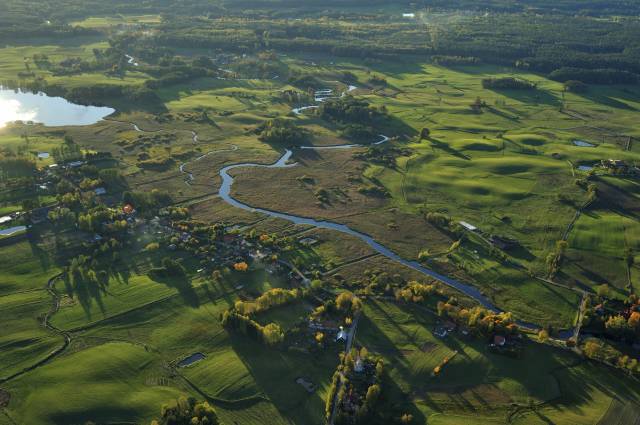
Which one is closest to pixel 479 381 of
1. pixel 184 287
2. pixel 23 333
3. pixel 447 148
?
pixel 184 287

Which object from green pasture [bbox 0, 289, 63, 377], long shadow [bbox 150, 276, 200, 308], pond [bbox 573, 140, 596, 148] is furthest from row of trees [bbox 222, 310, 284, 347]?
pond [bbox 573, 140, 596, 148]

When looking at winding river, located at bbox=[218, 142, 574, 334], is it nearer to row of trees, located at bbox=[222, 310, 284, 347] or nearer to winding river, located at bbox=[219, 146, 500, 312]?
winding river, located at bbox=[219, 146, 500, 312]

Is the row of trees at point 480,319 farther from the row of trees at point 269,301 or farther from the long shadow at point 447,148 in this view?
the long shadow at point 447,148

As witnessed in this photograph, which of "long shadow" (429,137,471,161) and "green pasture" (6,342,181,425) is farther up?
"long shadow" (429,137,471,161)

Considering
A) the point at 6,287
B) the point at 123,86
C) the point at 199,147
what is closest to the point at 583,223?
the point at 199,147

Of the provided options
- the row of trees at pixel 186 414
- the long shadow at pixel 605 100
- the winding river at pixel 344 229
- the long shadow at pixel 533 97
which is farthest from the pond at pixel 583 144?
the row of trees at pixel 186 414

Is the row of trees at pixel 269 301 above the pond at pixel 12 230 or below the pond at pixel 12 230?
below
